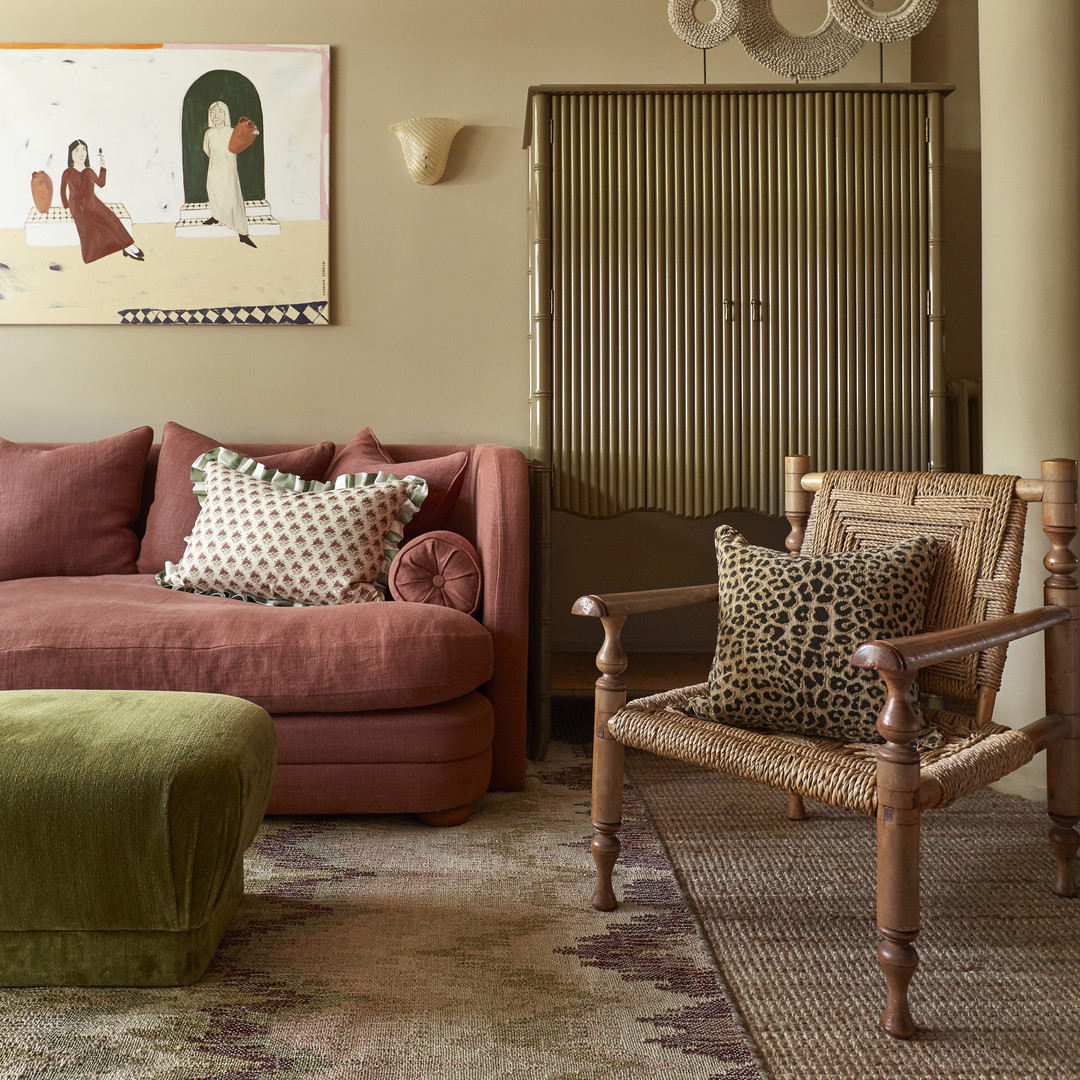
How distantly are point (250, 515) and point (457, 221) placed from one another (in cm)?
137

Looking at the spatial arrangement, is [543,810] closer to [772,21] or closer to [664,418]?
[664,418]

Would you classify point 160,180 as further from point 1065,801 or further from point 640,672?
point 1065,801

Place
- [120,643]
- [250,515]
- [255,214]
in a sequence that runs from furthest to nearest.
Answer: [255,214], [250,515], [120,643]

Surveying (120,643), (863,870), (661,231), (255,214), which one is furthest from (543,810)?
(255,214)

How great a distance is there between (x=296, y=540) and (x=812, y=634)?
1.33 m

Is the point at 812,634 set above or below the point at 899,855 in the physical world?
above

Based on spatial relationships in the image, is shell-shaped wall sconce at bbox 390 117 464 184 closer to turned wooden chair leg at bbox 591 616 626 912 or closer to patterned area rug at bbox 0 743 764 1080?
turned wooden chair leg at bbox 591 616 626 912

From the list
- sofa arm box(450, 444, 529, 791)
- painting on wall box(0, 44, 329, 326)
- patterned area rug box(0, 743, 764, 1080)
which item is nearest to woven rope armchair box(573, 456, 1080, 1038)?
patterned area rug box(0, 743, 764, 1080)

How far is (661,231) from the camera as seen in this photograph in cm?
285

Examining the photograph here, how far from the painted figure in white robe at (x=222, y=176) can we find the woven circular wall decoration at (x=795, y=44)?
188cm

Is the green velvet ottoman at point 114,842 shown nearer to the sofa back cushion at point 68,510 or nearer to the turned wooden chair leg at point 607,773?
the turned wooden chair leg at point 607,773

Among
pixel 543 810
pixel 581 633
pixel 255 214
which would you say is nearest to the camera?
pixel 543 810

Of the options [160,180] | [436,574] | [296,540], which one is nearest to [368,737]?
[436,574]

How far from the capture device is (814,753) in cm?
159
